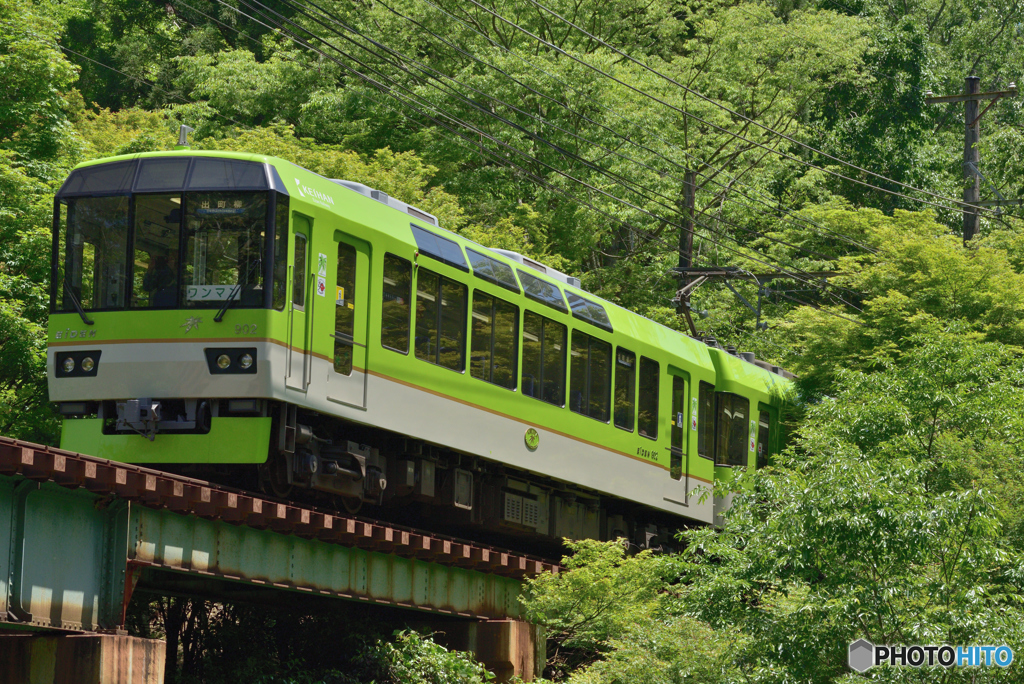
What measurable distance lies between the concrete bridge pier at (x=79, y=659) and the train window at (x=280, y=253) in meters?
3.70

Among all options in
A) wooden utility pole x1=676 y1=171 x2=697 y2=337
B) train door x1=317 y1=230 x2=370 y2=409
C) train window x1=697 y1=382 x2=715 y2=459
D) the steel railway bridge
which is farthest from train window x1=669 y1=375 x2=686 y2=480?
wooden utility pole x1=676 y1=171 x2=697 y2=337

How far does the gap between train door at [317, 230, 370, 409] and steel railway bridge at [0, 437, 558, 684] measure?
55.0 inches

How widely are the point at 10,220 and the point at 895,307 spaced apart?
53.7ft

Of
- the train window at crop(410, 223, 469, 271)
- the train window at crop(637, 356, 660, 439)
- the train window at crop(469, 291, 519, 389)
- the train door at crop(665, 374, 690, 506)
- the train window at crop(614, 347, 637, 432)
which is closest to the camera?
the train window at crop(410, 223, 469, 271)

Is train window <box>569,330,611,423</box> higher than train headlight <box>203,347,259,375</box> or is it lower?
higher

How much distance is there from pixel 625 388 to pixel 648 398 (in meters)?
0.79

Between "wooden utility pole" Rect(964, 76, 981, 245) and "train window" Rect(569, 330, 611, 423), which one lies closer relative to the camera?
"train window" Rect(569, 330, 611, 423)

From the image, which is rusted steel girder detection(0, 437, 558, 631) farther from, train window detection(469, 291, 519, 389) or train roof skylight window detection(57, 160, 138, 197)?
train roof skylight window detection(57, 160, 138, 197)

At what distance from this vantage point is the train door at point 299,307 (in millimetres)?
14320

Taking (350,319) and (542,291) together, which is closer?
(350,319)

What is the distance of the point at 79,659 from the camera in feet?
40.3

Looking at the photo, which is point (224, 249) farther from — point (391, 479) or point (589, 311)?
point (589, 311)

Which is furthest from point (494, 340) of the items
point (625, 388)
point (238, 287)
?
point (238, 287)

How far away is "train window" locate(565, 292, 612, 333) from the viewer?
65.6 feet
